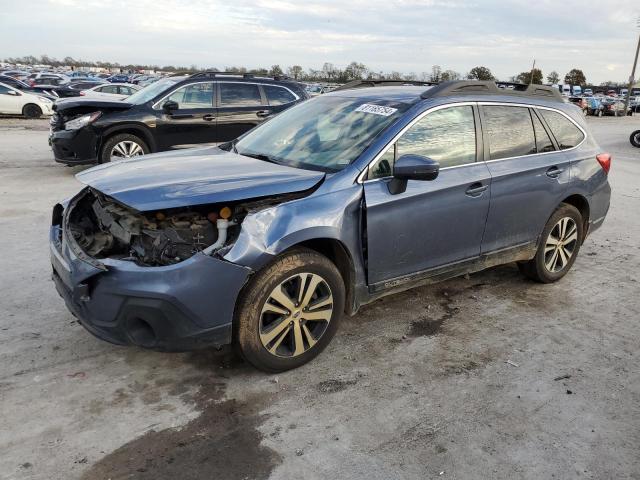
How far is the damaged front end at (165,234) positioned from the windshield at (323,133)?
74cm

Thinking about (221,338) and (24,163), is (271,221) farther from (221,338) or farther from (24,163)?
(24,163)

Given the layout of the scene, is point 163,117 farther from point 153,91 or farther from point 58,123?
point 58,123

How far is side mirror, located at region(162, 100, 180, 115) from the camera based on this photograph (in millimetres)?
9312

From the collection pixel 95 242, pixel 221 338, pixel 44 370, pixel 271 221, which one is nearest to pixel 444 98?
pixel 271 221

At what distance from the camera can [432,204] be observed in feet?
12.7

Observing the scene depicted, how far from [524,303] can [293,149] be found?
7.93 feet

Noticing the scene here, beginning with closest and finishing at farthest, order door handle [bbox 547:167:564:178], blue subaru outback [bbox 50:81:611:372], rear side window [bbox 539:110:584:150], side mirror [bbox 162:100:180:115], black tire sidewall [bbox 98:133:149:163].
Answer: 1. blue subaru outback [bbox 50:81:611:372]
2. door handle [bbox 547:167:564:178]
3. rear side window [bbox 539:110:584:150]
4. black tire sidewall [bbox 98:133:149:163]
5. side mirror [bbox 162:100:180:115]

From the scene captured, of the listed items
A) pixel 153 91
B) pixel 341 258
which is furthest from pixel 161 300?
pixel 153 91

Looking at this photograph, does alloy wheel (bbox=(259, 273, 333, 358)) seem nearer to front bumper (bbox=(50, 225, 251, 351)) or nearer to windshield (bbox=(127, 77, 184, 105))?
front bumper (bbox=(50, 225, 251, 351))

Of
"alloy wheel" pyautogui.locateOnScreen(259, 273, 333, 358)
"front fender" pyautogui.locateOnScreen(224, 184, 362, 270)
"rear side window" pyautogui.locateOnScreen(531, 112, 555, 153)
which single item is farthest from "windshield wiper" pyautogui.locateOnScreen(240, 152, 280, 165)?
"rear side window" pyautogui.locateOnScreen(531, 112, 555, 153)

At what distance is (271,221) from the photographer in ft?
10.5

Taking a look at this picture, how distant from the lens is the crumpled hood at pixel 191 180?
10.2 ft

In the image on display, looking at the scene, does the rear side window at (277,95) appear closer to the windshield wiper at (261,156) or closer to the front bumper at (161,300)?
the windshield wiper at (261,156)

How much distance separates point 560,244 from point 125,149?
699 centimetres
